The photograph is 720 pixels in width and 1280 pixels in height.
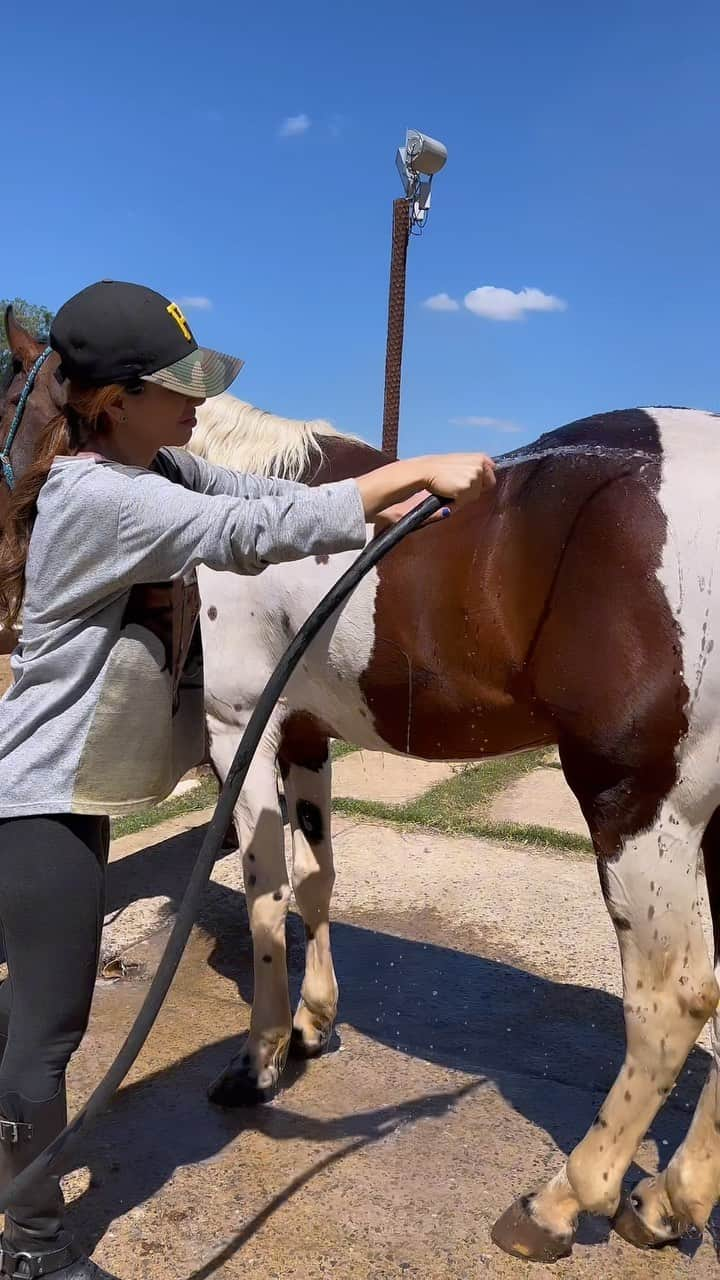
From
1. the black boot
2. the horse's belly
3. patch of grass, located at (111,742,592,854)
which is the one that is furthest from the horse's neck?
patch of grass, located at (111,742,592,854)

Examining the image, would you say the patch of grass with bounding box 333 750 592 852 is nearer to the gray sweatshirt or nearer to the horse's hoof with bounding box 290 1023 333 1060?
the horse's hoof with bounding box 290 1023 333 1060

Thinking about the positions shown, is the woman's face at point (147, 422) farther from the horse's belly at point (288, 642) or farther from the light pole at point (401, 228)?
the light pole at point (401, 228)

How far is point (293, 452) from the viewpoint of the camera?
3.14 meters

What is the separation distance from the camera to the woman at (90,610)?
5.68 ft

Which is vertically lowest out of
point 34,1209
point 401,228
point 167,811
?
point 167,811

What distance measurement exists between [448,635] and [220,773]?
3.56 ft

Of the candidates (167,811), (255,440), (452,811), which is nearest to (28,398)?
(255,440)

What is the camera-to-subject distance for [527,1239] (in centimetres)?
230

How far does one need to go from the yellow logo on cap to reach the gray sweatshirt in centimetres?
27

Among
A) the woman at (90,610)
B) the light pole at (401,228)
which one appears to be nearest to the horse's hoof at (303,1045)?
the woman at (90,610)

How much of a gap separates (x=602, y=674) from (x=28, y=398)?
1.44 meters

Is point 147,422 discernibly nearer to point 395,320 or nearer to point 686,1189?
point 686,1189

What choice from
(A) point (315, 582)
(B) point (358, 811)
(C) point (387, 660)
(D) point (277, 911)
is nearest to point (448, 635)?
(C) point (387, 660)

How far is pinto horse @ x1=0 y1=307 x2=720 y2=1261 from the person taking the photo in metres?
2.06
